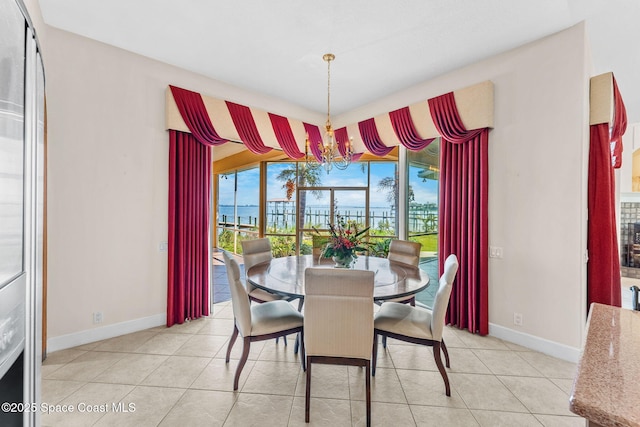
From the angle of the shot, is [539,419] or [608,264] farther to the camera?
[608,264]

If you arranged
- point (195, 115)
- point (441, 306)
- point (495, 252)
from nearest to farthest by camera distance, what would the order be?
point (441, 306), point (495, 252), point (195, 115)

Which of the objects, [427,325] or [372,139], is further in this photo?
[372,139]

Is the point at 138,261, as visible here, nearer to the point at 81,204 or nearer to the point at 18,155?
the point at 81,204

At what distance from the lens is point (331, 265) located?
297cm

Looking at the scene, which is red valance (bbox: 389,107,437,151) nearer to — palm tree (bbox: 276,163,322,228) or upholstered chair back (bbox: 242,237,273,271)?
palm tree (bbox: 276,163,322,228)

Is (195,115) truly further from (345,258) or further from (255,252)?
(345,258)

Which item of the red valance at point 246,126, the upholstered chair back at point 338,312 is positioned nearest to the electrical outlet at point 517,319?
the upholstered chair back at point 338,312

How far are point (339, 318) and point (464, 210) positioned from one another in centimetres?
216

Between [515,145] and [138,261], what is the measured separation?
4.17m

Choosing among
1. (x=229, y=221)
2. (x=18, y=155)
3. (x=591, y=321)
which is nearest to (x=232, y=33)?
(x=18, y=155)

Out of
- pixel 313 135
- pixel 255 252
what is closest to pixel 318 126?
pixel 313 135

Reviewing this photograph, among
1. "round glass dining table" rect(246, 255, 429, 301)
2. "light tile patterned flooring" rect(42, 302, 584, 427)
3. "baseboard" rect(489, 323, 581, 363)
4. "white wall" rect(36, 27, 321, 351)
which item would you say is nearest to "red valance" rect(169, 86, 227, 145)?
"white wall" rect(36, 27, 321, 351)

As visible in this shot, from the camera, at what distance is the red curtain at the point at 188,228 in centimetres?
326

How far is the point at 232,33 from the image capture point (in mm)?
2670
